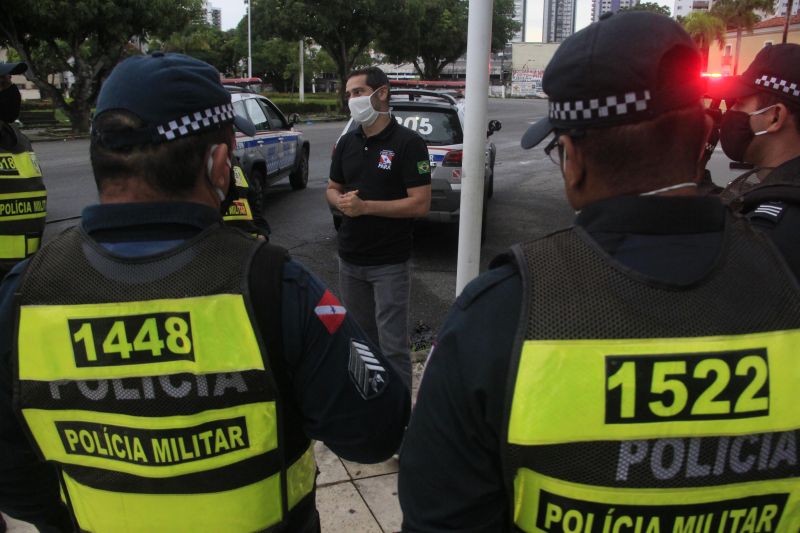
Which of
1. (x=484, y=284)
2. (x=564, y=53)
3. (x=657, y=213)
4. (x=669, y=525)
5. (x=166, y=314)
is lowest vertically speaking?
(x=669, y=525)

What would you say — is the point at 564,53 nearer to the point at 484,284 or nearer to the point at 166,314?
Result: the point at 484,284

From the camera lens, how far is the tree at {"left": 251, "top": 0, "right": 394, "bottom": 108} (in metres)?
32.2

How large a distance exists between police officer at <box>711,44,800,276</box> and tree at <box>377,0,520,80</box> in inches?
1432

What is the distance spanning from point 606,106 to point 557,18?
170m

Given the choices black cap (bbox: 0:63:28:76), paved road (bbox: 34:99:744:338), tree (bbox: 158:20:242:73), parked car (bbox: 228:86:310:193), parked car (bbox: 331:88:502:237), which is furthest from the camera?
tree (bbox: 158:20:242:73)

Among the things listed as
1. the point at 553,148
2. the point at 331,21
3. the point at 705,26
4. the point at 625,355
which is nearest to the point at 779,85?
the point at 553,148

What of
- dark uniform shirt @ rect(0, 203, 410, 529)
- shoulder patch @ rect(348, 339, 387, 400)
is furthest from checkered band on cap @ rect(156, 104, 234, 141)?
shoulder patch @ rect(348, 339, 387, 400)

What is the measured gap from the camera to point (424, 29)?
161 feet

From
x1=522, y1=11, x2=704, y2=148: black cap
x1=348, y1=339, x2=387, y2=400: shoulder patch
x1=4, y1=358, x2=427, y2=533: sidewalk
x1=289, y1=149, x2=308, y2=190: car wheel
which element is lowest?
x1=4, y1=358, x2=427, y2=533: sidewalk

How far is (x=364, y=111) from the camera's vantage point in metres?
3.80

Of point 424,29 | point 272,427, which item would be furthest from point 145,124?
point 424,29

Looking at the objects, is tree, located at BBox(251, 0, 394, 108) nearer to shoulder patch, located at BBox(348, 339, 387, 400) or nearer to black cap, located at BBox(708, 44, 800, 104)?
black cap, located at BBox(708, 44, 800, 104)

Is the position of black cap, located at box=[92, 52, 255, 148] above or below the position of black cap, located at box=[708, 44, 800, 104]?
below

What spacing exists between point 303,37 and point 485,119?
107 feet
